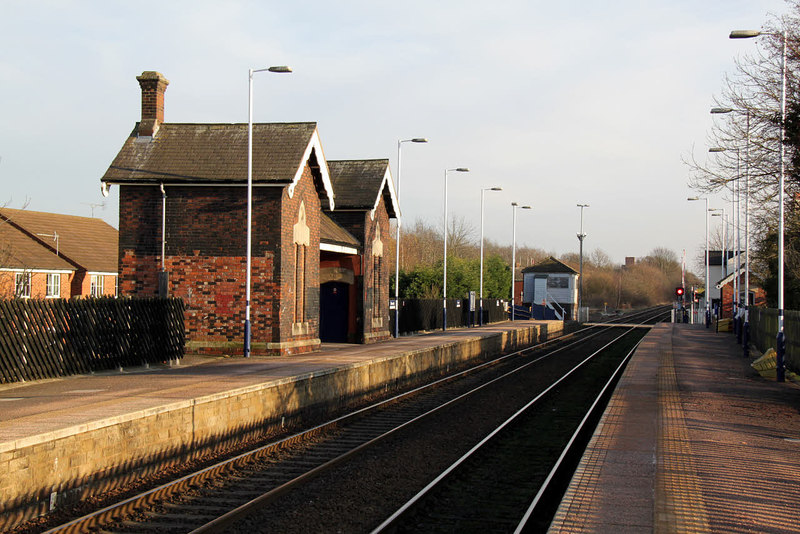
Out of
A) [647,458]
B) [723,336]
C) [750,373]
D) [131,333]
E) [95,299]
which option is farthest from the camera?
[723,336]

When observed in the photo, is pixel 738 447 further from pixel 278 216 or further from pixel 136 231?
pixel 136 231

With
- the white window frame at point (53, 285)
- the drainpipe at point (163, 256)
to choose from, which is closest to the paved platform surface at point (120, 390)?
the drainpipe at point (163, 256)

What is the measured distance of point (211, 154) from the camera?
2334 cm

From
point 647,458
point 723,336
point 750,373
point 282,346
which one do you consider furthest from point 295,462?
point 723,336

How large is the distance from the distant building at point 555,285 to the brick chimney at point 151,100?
191ft

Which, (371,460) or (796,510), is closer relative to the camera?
(796,510)

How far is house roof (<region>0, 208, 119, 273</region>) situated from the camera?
42147mm

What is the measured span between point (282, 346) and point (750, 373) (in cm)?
1389

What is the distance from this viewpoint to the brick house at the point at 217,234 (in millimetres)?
21953

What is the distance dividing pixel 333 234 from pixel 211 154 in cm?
561

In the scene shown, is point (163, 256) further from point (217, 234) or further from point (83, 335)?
point (83, 335)

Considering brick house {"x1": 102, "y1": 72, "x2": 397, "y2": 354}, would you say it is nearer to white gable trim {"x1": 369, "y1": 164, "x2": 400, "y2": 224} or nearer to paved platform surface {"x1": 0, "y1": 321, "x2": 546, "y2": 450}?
paved platform surface {"x1": 0, "y1": 321, "x2": 546, "y2": 450}

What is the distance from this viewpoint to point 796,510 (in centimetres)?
829

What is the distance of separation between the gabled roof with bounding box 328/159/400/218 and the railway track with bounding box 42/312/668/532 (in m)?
11.4
